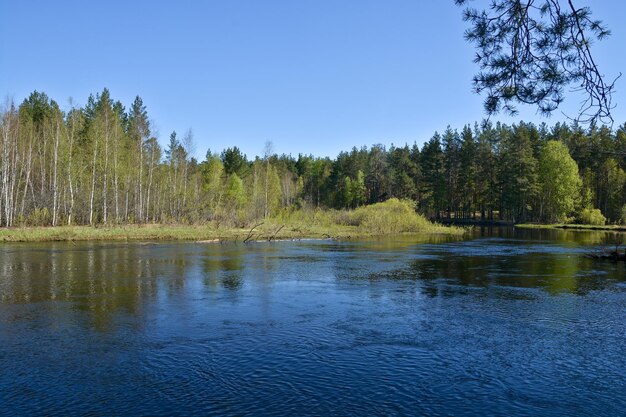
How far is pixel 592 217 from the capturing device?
2694 inches

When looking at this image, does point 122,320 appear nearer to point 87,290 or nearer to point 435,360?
point 87,290

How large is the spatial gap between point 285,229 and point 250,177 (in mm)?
32838

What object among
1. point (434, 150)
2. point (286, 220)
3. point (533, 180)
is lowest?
point (286, 220)

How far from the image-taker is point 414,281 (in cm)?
1950

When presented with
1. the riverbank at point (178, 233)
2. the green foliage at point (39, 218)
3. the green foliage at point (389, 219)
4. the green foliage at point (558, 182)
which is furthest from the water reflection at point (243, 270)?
the green foliage at point (558, 182)

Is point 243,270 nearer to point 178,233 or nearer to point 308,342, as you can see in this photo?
point 308,342

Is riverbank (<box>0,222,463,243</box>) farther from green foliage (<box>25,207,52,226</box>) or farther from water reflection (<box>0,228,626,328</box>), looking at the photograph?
water reflection (<box>0,228,626,328</box>)

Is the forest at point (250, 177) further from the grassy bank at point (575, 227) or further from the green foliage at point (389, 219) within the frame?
the green foliage at point (389, 219)

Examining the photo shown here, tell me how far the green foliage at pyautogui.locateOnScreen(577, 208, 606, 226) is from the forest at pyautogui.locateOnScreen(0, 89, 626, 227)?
0.14 metres

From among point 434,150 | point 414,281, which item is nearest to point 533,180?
point 434,150

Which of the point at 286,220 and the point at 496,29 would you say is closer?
the point at 496,29

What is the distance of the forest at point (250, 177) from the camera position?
46156 millimetres

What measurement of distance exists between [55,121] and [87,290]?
36.0 metres

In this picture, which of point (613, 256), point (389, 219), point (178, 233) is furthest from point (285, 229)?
point (613, 256)
